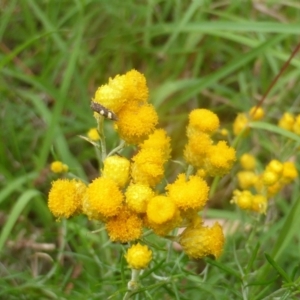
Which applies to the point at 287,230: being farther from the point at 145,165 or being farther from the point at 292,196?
the point at 292,196

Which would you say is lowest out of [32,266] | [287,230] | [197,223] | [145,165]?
[32,266]

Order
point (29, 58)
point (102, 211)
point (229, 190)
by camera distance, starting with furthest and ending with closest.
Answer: point (29, 58) < point (229, 190) < point (102, 211)

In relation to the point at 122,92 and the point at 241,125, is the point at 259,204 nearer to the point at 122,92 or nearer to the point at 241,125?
the point at 241,125

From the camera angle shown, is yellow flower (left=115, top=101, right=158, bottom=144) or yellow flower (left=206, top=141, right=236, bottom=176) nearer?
yellow flower (left=115, top=101, right=158, bottom=144)

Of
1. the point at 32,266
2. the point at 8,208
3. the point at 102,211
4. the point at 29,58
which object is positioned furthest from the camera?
the point at 29,58

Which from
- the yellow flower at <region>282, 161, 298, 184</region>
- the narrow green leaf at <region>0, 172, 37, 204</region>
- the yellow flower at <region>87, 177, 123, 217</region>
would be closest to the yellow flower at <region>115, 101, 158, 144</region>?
the yellow flower at <region>87, 177, 123, 217</region>

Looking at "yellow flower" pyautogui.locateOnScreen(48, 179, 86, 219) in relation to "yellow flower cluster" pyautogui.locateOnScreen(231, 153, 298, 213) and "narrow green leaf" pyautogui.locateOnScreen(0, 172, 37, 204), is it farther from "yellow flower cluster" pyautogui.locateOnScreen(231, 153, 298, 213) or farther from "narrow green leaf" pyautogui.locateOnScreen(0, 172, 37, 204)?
"narrow green leaf" pyautogui.locateOnScreen(0, 172, 37, 204)

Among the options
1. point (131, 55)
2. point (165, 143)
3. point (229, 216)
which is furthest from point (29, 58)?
point (165, 143)
